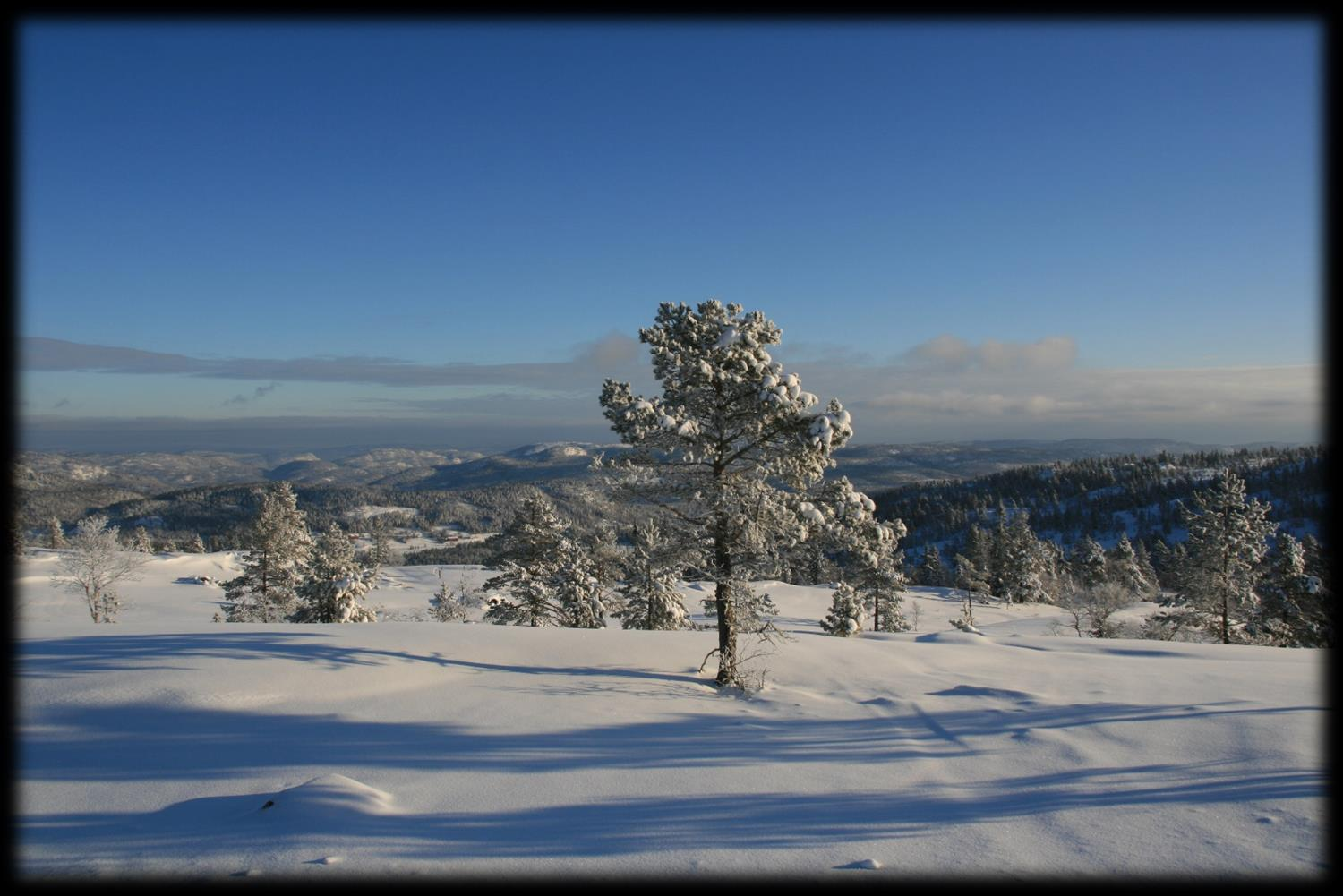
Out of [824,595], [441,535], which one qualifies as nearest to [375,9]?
[824,595]

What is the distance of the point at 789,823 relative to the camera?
639cm

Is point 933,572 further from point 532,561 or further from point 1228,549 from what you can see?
point 532,561

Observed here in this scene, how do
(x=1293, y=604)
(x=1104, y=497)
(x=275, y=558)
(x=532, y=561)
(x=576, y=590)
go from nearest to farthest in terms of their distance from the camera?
(x=1293, y=604) → (x=576, y=590) → (x=532, y=561) → (x=275, y=558) → (x=1104, y=497)

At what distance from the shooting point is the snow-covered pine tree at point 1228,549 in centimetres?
2994

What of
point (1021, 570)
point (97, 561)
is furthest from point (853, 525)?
point (1021, 570)

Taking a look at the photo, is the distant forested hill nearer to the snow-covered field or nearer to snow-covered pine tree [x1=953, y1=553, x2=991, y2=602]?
snow-covered pine tree [x1=953, y1=553, x2=991, y2=602]

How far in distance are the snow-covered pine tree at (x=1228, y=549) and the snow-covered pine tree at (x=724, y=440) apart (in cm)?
3045

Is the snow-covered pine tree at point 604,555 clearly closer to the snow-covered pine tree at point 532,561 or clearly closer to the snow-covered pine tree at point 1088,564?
the snow-covered pine tree at point 532,561

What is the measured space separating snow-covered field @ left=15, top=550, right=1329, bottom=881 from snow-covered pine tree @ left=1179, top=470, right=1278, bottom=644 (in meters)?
20.3

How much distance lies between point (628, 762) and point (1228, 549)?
36.4m

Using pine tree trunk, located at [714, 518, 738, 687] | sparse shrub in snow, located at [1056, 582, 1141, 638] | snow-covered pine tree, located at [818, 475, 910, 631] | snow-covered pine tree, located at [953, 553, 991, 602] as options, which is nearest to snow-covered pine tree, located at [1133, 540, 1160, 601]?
sparse shrub in snow, located at [1056, 582, 1141, 638]

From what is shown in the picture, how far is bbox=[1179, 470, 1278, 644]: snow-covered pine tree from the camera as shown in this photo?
29.9 meters

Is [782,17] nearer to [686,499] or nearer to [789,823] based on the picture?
[789,823]

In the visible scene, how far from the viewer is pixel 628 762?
8273mm
